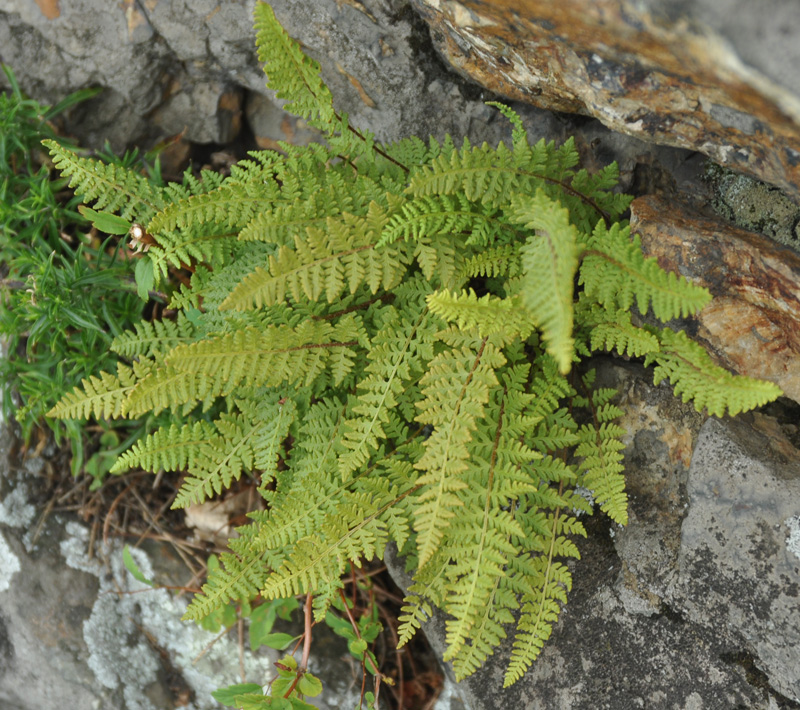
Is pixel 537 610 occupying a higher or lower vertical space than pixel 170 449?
higher

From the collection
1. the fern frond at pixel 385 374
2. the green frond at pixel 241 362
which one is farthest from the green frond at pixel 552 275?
the green frond at pixel 241 362

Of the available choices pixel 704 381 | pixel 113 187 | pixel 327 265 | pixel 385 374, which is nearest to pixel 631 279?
pixel 704 381

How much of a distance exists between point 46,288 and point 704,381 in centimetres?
384

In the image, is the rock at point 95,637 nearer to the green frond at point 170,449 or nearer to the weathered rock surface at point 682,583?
the green frond at point 170,449

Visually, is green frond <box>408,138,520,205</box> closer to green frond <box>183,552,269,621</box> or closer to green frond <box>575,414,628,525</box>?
green frond <box>575,414,628,525</box>

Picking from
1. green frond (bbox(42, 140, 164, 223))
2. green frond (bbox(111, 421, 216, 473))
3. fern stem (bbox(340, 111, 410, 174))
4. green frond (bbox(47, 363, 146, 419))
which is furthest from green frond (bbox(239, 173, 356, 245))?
green frond (bbox(111, 421, 216, 473))

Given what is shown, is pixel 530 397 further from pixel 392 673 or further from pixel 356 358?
pixel 392 673

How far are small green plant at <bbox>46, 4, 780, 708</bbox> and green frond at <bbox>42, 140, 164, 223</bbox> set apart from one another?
1cm

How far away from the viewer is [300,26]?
3.83 m

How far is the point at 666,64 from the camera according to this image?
8.00 ft

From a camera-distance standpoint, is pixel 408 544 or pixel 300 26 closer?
pixel 408 544

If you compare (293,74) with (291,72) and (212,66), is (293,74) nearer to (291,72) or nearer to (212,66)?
(291,72)

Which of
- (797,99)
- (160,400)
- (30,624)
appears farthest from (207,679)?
(797,99)

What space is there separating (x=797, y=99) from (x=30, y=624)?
5290 mm
